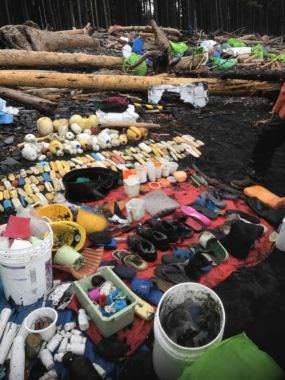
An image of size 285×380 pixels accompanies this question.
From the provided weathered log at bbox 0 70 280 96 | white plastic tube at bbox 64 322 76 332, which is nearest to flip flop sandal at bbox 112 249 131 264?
white plastic tube at bbox 64 322 76 332

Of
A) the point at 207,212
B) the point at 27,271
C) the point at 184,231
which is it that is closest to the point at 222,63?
the point at 207,212

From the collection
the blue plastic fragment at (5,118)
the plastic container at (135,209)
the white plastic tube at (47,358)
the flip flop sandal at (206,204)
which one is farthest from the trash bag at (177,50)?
the white plastic tube at (47,358)

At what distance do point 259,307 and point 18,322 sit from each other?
222cm

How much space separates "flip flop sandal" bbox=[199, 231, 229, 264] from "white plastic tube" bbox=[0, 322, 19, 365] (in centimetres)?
205

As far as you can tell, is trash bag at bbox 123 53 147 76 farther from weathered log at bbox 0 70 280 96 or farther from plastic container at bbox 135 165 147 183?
plastic container at bbox 135 165 147 183

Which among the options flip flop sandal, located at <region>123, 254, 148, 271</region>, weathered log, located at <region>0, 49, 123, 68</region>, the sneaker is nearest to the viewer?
flip flop sandal, located at <region>123, 254, 148, 271</region>

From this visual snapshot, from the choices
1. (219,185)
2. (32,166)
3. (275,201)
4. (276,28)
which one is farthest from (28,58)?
(276,28)

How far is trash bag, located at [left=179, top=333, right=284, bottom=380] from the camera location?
169 centimetres

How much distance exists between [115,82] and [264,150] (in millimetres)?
5027

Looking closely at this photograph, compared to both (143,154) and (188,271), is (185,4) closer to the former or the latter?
(143,154)

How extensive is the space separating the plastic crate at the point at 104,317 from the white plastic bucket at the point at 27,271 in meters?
0.33

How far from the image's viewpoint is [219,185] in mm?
5059

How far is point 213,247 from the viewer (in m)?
3.65

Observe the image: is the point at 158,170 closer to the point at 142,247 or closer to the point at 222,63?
the point at 142,247
